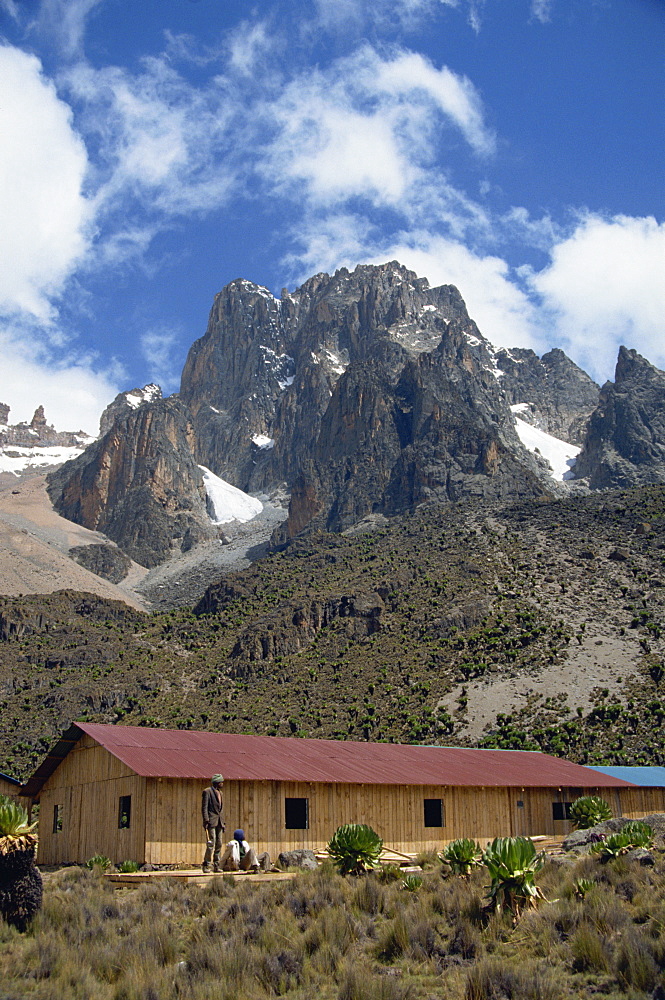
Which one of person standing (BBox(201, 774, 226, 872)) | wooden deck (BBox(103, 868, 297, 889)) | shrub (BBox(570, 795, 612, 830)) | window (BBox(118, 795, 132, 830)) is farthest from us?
shrub (BBox(570, 795, 612, 830))

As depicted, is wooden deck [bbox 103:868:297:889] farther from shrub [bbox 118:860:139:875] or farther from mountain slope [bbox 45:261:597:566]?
mountain slope [bbox 45:261:597:566]

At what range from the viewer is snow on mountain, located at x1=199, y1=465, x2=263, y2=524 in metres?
177

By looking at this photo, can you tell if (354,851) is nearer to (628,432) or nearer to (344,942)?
(344,942)

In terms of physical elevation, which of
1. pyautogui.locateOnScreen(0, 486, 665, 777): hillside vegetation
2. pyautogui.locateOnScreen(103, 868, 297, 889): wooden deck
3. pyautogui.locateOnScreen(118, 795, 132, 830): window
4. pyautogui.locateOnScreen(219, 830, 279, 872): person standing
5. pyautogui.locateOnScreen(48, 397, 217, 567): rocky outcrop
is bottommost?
pyautogui.locateOnScreen(103, 868, 297, 889): wooden deck

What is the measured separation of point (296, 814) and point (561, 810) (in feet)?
36.7

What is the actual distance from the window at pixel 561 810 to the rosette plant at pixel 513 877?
15.9 m

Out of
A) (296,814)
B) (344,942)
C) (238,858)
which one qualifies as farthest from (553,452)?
(344,942)

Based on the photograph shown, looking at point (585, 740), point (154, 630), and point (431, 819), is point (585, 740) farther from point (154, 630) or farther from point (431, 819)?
point (154, 630)

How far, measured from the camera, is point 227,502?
181 metres

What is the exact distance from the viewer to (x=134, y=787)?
21266 millimetres

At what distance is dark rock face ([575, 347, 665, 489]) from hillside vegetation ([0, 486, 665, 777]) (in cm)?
5061

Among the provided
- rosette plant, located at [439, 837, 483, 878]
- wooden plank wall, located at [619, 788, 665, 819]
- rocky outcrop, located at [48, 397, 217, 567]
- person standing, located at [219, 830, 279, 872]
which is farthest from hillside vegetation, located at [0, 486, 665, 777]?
rocky outcrop, located at [48, 397, 217, 567]

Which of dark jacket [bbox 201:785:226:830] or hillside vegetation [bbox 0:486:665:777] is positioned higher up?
hillside vegetation [bbox 0:486:665:777]

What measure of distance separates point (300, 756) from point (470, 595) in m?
53.0
